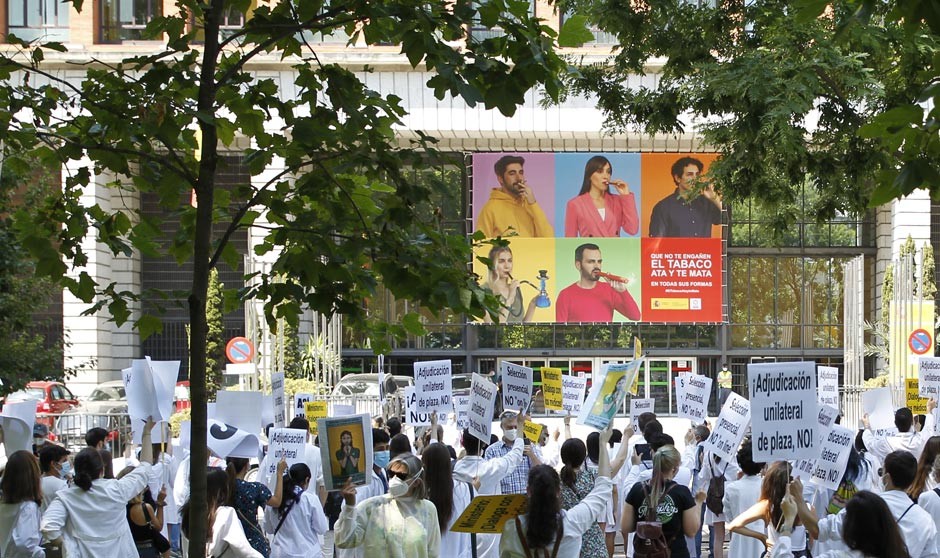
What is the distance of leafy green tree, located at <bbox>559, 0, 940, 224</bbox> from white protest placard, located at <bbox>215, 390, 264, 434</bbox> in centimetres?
559

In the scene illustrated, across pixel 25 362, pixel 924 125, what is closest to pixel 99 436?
pixel 25 362

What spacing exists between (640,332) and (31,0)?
24176 millimetres

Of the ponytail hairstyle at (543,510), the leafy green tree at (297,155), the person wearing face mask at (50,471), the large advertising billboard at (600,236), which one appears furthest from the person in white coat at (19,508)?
the large advertising billboard at (600,236)

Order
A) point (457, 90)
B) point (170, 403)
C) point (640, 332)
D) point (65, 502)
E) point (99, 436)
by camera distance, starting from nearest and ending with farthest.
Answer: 1. point (457, 90)
2. point (65, 502)
3. point (170, 403)
4. point (99, 436)
5. point (640, 332)

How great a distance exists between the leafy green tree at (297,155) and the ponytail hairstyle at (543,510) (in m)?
1.29

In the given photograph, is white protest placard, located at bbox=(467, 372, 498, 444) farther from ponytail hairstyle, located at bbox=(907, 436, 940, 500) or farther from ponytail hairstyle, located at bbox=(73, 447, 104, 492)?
ponytail hairstyle, located at bbox=(907, 436, 940, 500)

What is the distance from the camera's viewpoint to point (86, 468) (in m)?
8.05

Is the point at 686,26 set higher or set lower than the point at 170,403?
higher

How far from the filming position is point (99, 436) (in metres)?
11.0

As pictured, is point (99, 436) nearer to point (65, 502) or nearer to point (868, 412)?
point (65, 502)

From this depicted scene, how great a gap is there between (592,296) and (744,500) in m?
31.5

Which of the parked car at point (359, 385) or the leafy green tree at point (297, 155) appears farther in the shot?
the parked car at point (359, 385)

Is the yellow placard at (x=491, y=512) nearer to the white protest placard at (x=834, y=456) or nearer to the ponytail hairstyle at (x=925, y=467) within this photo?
the ponytail hairstyle at (x=925, y=467)

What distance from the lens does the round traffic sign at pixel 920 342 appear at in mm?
26017
